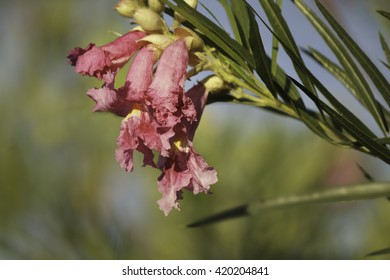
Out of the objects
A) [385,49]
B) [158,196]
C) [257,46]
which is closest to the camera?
[257,46]

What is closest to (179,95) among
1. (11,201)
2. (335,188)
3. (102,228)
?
(335,188)

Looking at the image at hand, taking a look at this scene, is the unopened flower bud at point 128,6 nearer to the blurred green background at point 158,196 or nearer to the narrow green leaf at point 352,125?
the narrow green leaf at point 352,125

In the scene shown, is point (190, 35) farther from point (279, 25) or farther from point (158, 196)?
point (158, 196)

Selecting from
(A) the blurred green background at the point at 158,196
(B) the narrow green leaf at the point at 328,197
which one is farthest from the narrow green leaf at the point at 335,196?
(A) the blurred green background at the point at 158,196

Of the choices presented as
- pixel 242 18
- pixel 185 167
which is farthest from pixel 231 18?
pixel 185 167

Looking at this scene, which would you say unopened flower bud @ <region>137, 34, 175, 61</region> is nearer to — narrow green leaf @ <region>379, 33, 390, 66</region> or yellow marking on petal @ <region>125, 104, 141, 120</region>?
yellow marking on petal @ <region>125, 104, 141, 120</region>
